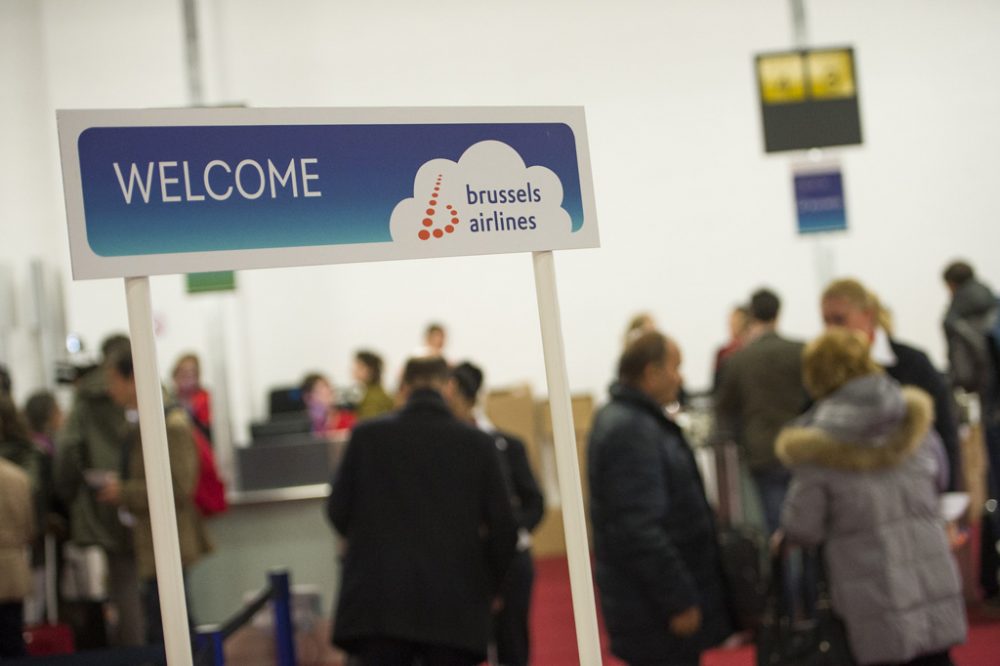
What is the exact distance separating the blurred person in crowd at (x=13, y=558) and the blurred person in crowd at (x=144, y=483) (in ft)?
1.38

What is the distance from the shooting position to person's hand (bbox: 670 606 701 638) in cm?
316

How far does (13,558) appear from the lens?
13.2 ft

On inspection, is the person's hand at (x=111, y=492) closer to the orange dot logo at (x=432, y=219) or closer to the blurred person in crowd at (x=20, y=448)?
the blurred person in crowd at (x=20, y=448)

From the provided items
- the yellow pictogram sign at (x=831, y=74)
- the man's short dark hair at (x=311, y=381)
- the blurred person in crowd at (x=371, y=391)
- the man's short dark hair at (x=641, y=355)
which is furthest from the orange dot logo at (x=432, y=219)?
the man's short dark hair at (x=311, y=381)

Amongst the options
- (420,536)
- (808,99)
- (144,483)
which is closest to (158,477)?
(420,536)

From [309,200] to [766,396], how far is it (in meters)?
3.70

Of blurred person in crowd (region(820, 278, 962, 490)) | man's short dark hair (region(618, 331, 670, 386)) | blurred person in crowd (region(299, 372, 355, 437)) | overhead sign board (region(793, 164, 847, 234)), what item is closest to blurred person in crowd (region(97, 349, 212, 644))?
man's short dark hair (region(618, 331, 670, 386))

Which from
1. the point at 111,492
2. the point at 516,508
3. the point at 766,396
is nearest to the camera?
the point at 516,508

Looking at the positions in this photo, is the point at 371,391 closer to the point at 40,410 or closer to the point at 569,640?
the point at 40,410

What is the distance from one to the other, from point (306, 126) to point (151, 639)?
320 cm

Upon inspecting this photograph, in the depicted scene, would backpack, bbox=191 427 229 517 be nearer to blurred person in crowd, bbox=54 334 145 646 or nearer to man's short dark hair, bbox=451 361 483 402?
blurred person in crowd, bbox=54 334 145 646

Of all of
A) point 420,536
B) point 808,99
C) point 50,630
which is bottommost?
point 50,630

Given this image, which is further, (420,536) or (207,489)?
(207,489)

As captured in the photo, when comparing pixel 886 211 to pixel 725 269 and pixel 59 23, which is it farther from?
pixel 59 23
